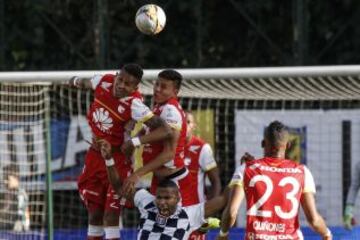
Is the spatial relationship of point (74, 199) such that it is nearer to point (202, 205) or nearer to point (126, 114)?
point (126, 114)

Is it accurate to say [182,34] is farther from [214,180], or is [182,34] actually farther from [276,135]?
[276,135]

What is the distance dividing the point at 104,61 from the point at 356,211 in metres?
4.52

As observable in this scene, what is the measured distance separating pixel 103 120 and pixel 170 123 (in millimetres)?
600

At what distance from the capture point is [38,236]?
46.6ft

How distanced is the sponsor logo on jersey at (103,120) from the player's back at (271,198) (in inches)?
75.1

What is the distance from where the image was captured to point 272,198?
28.6ft

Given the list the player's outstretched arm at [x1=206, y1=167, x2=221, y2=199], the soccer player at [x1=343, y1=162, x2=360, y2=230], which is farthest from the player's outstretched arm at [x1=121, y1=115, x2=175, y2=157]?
the soccer player at [x1=343, y1=162, x2=360, y2=230]

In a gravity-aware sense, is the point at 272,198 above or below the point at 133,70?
below

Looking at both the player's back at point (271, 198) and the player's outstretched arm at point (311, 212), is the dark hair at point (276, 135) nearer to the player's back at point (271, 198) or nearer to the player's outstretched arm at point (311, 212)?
the player's back at point (271, 198)

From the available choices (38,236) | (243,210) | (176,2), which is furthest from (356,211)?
(176,2)

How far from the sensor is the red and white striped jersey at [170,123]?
10.2 metres

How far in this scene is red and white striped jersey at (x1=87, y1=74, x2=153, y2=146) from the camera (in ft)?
33.5

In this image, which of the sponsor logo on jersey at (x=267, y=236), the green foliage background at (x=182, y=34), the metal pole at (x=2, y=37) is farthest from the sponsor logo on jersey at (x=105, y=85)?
the metal pole at (x=2, y=37)

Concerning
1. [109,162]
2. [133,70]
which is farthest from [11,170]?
[109,162]
